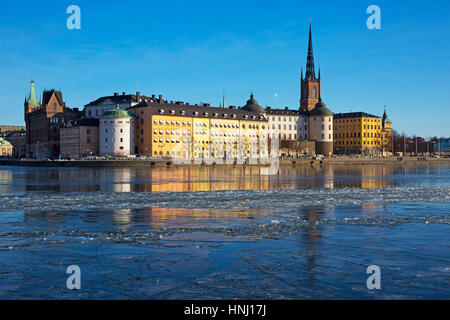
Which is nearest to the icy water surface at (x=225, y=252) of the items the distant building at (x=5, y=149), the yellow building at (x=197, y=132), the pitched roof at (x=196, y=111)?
the yellow building at (x=197, y=132)

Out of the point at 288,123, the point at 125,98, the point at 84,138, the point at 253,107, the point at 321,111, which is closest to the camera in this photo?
the point at 84,138

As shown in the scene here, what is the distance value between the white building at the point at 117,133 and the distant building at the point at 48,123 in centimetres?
2823

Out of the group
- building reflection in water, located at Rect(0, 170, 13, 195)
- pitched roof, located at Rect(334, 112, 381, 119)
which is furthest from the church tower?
building reflection in water, located at Rect(0, 170, 13, 195)

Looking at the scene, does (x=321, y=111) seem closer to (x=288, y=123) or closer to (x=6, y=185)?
(x=288, y=123)

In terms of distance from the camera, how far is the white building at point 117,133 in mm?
109812

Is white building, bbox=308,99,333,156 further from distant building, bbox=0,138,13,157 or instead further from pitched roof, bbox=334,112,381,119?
distant building, bbox=0,138,13,157

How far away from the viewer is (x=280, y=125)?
154 meters

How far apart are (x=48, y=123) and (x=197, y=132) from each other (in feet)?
158

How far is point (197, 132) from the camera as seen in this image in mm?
119375

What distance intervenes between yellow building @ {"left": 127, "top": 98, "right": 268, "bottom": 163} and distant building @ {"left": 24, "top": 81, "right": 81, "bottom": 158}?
32171 millimetres

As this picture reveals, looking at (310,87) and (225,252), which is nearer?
(225,252)

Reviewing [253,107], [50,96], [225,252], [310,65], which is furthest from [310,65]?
[225,252]

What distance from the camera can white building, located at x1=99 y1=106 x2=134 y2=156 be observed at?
360 ft
